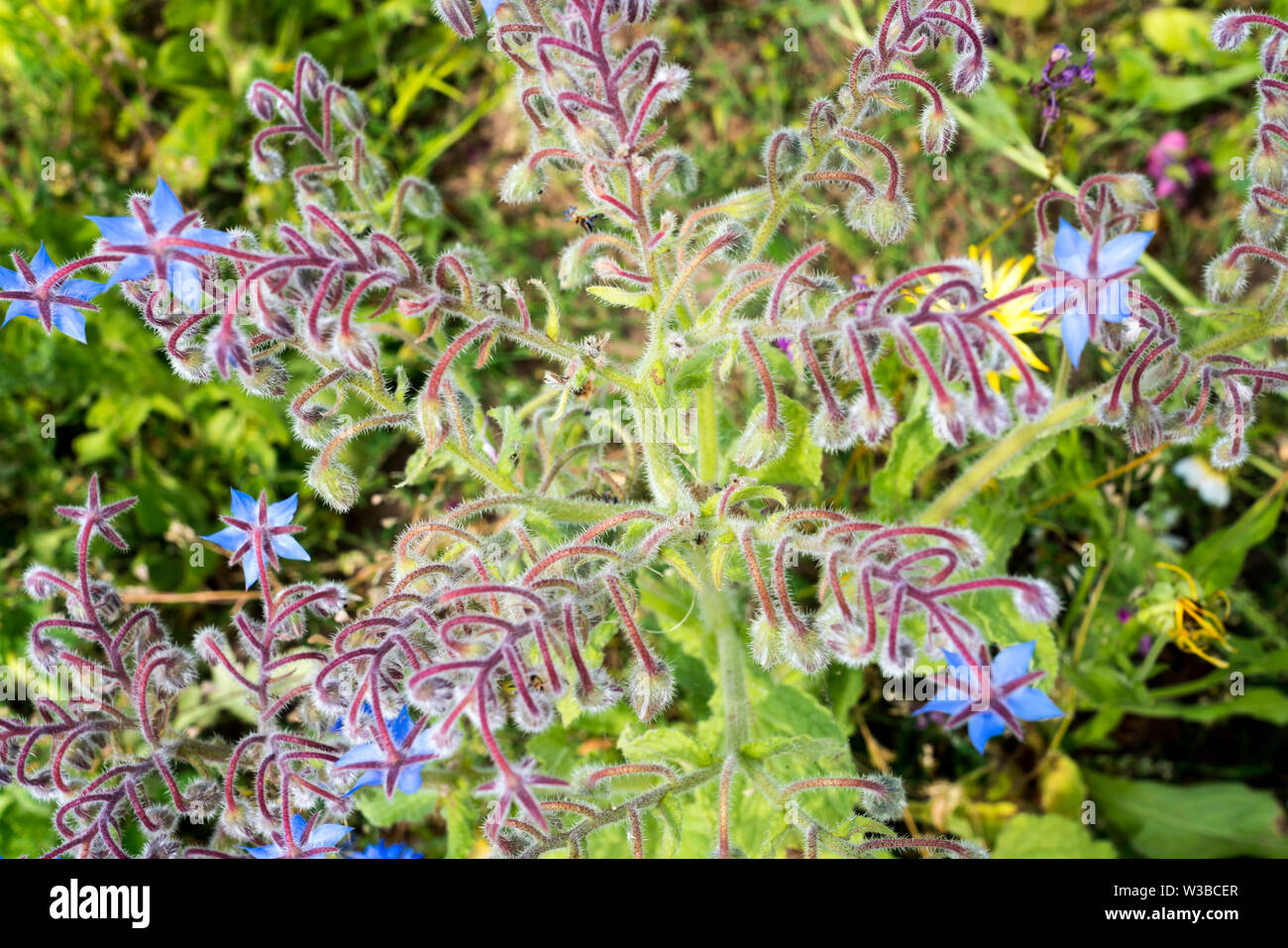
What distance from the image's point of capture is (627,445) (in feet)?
8.43

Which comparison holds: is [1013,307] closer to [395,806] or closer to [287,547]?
[287,547]

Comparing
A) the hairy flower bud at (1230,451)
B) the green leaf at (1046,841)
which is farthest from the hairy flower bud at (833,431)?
the green leaf at (1046,841)

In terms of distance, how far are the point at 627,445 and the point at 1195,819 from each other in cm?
215

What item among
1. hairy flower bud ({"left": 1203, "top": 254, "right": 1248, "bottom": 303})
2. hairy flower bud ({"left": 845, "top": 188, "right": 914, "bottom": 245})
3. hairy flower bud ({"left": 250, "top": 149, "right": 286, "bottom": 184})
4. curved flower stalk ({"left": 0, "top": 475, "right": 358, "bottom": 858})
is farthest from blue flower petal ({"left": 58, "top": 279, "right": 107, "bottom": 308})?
hairy flower bud ({"left": 1203, "top": 254, "right": 1248, "bottom": 303})

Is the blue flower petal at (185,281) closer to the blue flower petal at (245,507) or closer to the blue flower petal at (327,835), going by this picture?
the blue flower petal at (245,507)

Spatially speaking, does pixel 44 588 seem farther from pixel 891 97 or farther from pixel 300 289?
pixel 891 97

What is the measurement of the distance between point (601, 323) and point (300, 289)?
2.34m

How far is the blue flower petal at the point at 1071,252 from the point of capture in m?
1.81

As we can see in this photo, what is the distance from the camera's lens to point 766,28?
4520mm

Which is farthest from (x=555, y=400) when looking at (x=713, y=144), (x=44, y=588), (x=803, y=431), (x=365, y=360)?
(x=713, y=144)

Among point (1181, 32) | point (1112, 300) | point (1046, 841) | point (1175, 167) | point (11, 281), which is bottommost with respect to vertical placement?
point (1046, 841)

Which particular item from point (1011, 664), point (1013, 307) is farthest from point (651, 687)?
point (1013, 307)

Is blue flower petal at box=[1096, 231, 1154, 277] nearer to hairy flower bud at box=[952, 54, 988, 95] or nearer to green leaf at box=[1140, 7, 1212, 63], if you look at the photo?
hairy flower bud at box=[952, 54, 988, 95]
